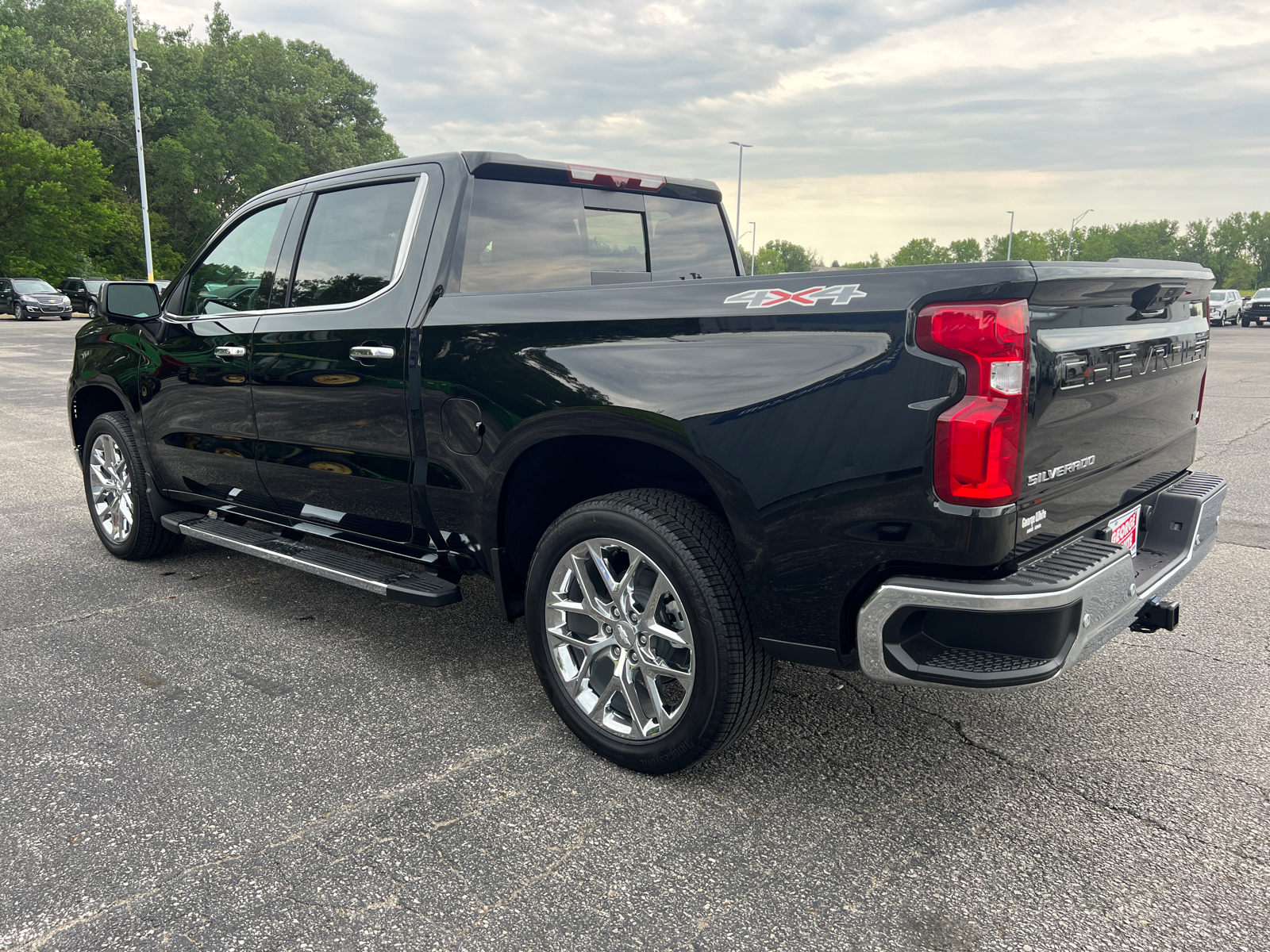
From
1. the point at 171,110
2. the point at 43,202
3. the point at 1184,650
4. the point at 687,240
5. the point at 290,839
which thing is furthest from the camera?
the point at 171,110

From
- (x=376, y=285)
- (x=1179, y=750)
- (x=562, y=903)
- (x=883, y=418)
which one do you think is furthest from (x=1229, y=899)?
(x=376, y=285)

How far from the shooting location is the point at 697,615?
8.89 ft

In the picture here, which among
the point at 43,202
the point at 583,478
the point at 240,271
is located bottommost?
the point at 583,478

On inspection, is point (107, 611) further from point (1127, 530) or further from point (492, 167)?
point (1127, 530)

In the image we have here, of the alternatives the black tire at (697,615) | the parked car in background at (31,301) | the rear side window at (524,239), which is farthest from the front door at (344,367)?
the parked car in background at (31,301)

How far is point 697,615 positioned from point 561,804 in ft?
2.28

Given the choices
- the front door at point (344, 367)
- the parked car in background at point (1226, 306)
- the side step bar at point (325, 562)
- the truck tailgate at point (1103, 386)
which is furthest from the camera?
the parked car in background at point (1226, 306)

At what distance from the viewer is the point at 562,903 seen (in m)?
2.34

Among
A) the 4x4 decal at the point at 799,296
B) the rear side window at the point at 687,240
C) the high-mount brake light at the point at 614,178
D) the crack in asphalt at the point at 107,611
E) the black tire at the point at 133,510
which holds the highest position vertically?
the high-mount brake light at the point at 614,178

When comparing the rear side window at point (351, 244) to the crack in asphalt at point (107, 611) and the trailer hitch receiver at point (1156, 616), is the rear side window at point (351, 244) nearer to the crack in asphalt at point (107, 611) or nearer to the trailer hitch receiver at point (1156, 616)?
the crack in asphalt at point (107, 611)

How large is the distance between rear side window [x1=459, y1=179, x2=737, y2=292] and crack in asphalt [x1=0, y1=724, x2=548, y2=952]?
5.34ft

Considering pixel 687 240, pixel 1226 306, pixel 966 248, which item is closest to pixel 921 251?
pixel 966 248

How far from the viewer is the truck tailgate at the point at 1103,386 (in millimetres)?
2357

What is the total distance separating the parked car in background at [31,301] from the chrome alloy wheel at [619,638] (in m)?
36.3
